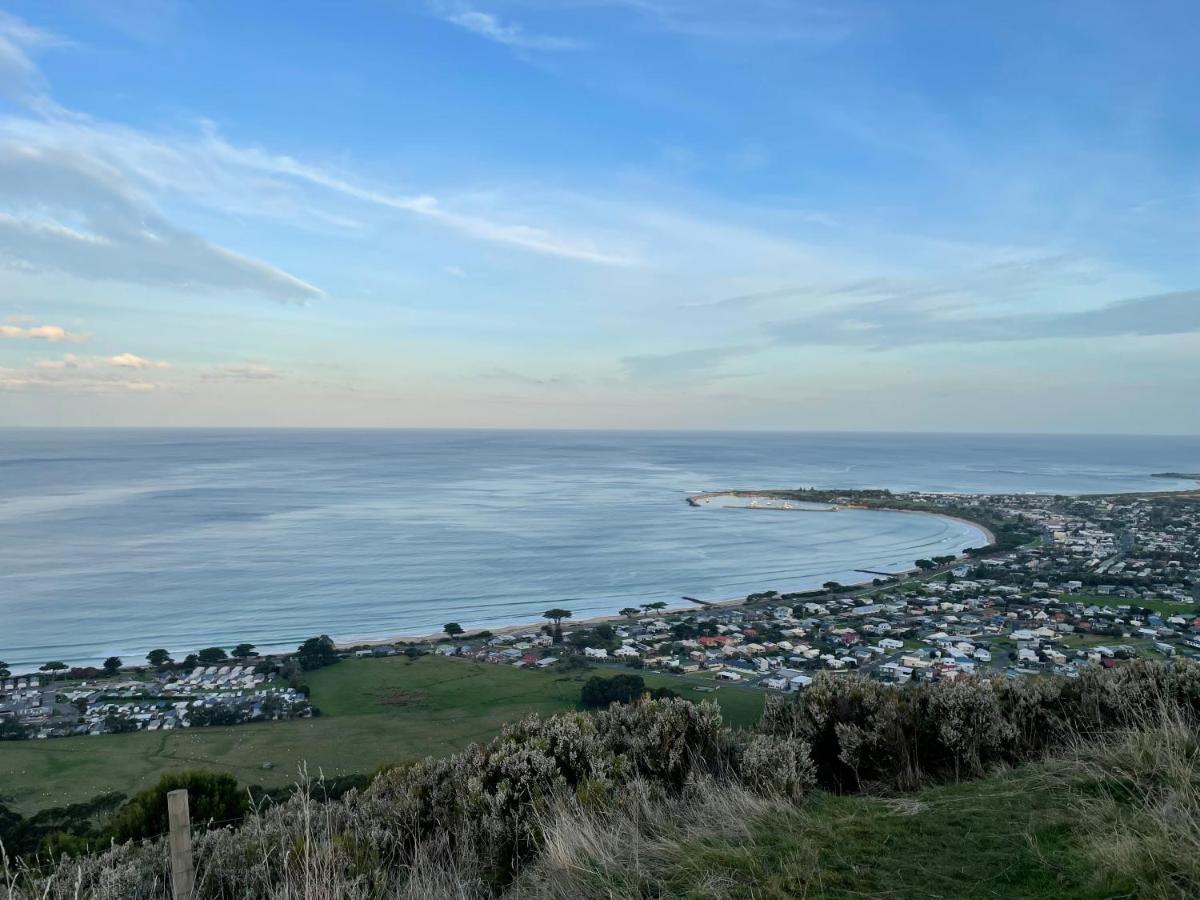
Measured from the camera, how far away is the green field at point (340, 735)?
42.5 ft

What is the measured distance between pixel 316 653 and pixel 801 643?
15709mm

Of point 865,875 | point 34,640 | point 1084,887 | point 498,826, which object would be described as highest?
point 1084,887

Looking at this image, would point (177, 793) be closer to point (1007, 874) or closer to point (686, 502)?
point (1007, 874)

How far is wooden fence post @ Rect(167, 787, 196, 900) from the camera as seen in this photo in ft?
12.2

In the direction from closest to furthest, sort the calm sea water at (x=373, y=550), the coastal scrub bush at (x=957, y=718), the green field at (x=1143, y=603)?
the coastal scrub bush at (x=957, y=718), the green field at (x=1143, y=603), the calm sea water at (x=373, y=550)

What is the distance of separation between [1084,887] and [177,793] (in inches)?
177

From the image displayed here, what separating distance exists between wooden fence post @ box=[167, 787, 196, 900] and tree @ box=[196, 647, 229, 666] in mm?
21191

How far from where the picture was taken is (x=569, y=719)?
6.00 meters

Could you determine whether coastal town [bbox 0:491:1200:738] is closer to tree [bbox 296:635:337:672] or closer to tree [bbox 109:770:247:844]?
tree [bbox 296:635:337:672]

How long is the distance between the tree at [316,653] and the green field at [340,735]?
0.72 metres

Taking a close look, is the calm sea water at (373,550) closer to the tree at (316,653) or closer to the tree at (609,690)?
the tree at (316,653)

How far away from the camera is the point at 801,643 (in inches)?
902

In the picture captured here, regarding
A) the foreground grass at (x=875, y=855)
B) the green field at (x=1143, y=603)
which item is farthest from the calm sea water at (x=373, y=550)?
the foreground grass at (x=875, y=855)

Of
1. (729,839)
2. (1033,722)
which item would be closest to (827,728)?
(1033,722)
